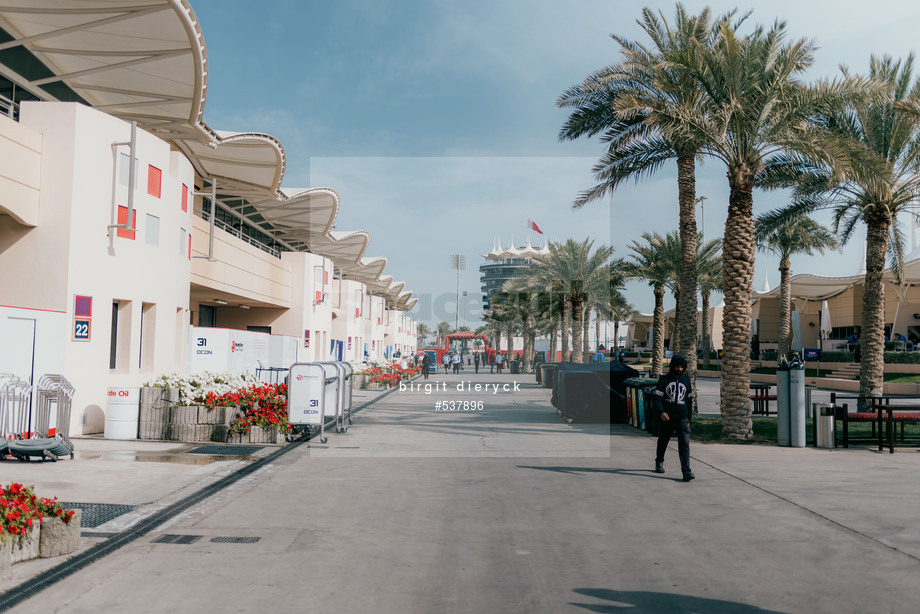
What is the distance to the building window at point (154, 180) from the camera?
51.1 feet

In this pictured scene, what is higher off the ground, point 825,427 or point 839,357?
point 839,357

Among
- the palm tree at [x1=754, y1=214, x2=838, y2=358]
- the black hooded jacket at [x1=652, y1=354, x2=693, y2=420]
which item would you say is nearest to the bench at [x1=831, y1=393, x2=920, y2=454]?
the black hooded jacket at [x1=652, y1=354, x2=693, y2=420]

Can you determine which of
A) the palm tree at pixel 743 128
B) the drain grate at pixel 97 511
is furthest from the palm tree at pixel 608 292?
the drain grate at pixel 97 511

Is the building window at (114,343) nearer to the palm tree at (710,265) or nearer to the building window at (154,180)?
the building window at (154,180)

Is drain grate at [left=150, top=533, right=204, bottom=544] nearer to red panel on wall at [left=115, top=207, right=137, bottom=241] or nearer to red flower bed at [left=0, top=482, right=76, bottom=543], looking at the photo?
red flower bed at [left=0, top=482, right=76, bottom=543]

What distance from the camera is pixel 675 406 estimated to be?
10.4 meters

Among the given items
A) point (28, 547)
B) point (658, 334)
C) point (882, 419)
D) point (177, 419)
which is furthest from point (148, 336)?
point (658, 334)

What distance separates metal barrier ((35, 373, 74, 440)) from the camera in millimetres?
11391

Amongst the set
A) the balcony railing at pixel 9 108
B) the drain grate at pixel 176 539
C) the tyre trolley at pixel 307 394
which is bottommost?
the drain grate at pixel 176 539

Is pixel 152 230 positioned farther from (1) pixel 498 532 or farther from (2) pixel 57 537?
(1) pixel 498 532

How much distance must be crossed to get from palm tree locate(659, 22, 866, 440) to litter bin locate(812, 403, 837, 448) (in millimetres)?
1326

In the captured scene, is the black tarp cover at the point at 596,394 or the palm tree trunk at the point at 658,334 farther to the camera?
the palm tree trunk at the point at 658,334

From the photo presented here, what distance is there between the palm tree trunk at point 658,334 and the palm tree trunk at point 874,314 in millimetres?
10282

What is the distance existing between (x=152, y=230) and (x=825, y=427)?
46.4 ft
